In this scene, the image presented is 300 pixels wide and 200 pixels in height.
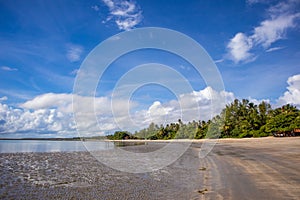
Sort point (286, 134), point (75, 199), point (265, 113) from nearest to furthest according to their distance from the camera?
point (75, 199) → point (286, 134) → point (265, 113)

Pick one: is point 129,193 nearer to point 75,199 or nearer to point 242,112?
point 75,199

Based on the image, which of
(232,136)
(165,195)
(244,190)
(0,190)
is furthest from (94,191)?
(232,136)

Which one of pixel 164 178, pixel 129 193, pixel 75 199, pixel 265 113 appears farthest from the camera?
pixel 265 113

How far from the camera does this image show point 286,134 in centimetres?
6256

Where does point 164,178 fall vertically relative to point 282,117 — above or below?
below

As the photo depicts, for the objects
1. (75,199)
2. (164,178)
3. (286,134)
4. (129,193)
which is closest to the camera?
(75,199)

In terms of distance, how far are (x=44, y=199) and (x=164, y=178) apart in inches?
262

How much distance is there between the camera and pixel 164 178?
46.3 ft

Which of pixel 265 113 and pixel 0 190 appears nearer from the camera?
pixel 0 190

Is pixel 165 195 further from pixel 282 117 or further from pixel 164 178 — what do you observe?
pixel 282 117

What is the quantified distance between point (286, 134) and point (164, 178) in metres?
58.9

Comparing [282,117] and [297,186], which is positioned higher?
[282,117]

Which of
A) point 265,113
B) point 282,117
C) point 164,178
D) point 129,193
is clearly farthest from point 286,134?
point 129,193

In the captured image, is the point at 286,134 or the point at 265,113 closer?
the point at 286,134
